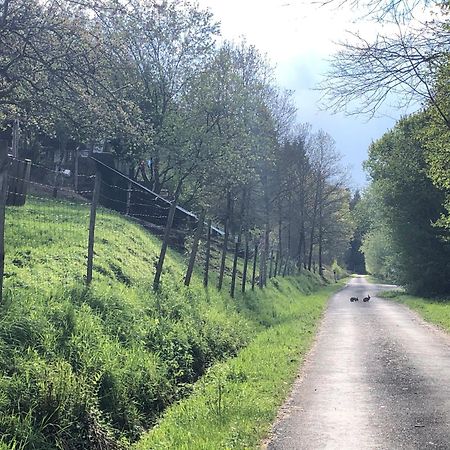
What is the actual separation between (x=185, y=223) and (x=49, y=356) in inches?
764

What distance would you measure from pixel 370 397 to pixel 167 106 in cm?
2264

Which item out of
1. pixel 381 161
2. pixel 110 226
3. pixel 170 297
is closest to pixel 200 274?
pixel 110 226

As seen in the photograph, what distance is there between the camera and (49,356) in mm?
6281

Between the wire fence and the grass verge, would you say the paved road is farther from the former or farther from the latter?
the wire fence

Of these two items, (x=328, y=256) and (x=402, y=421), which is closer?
(x=402, y=421)

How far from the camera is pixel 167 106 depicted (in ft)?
92.9

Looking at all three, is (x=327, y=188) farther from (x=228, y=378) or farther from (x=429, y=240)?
(x=228, y=378)

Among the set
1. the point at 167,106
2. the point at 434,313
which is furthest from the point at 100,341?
the point at 167,106

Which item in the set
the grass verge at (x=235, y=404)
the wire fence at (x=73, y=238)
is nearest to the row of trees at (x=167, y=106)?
the wire fence at (x=73, y=238)

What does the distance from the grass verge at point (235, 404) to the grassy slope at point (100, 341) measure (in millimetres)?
63

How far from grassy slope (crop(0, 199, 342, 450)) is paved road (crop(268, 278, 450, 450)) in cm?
51

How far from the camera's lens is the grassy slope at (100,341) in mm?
5570

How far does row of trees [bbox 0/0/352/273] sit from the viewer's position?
28.9 feet

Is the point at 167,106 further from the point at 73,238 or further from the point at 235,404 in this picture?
the point at 235,404
